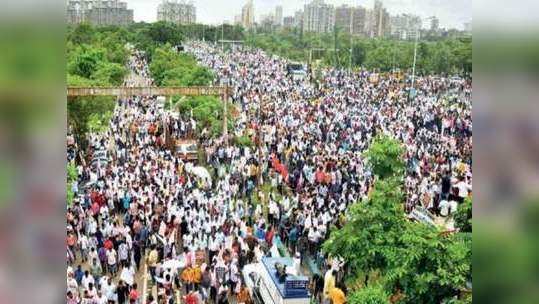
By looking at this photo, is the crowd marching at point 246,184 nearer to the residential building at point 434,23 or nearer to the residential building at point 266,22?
the residential building at point 266,22

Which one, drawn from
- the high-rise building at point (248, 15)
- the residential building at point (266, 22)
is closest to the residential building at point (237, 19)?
the high-rise building at point (248, 15)

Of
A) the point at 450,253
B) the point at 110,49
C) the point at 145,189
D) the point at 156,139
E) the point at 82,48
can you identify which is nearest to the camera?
the point at 450,253

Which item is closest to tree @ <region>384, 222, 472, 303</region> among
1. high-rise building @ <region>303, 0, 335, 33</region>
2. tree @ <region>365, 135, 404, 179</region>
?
tree @ <region>365, 135, 404, 179</region>

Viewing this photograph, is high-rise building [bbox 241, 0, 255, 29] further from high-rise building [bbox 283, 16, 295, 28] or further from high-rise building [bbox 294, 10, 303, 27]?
high-rise building [bbox 294, 10, 303, 27]
